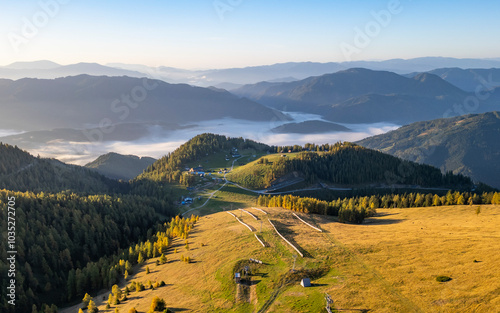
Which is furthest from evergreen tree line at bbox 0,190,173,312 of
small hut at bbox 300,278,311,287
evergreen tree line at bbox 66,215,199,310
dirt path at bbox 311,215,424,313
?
dirt path at bbox 311,215,424,313

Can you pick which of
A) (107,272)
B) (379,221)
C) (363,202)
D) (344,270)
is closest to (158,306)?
(344,270)

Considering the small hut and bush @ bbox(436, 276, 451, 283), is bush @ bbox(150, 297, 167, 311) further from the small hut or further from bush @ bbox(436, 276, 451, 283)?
bush @ bbox(436, 276, 451, 283)

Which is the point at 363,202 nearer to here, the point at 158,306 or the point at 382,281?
the point at 382,281

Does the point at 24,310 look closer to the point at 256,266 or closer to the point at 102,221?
the point at 102,221

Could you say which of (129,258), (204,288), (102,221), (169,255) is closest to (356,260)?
(204,288)

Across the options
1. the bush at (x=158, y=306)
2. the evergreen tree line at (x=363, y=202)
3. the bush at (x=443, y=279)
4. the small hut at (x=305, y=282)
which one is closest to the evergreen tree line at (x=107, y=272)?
the bush at (x=158, y=306)

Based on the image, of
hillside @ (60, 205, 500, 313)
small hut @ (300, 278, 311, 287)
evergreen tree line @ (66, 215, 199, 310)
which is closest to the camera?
hillside @ (60, 205, 500, 313)
